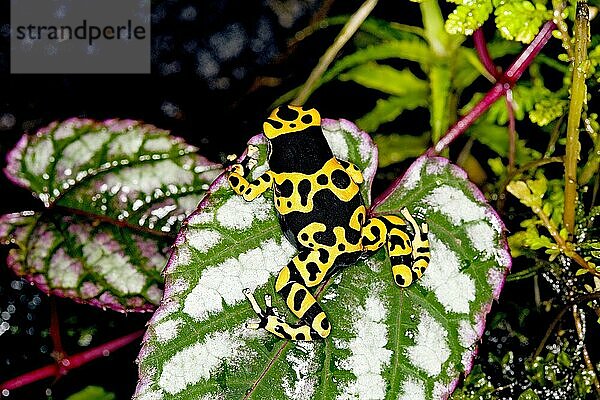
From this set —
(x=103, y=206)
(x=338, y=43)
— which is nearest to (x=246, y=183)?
(x=103, y=206)

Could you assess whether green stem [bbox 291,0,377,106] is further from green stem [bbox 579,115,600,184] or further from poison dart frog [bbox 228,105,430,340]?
green stem [bbox 579,115,600,184]

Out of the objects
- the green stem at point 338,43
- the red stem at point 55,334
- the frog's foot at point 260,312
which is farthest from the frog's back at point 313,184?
the red stem at point 55,334

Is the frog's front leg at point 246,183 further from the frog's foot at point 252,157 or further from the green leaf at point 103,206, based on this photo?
the green leaf at point 103,206

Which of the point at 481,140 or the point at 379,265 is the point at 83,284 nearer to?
the point at 379,265

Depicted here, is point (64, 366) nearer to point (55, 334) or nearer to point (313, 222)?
point (55, 334)

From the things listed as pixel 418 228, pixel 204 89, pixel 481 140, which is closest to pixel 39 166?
pixel 204 89

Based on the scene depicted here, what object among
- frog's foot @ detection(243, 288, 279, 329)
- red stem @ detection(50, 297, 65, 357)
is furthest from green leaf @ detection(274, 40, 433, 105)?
red stem @ detection(50, 297, 65, 357)
